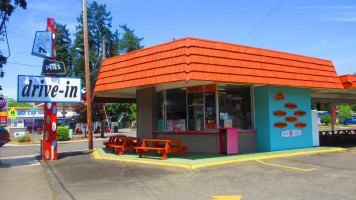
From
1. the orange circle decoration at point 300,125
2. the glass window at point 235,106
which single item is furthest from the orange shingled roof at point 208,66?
the orange circle decoration at point 300,125

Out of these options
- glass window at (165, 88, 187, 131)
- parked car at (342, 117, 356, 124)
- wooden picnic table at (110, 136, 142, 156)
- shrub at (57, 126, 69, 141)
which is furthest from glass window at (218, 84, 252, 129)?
parked car at (342, 117, 356, 124)

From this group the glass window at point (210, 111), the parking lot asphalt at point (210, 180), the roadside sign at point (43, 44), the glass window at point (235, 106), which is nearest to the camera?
the parking lot asphalt at point (210, 180)

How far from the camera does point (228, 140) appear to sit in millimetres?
11484

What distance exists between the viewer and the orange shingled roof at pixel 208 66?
9995mm

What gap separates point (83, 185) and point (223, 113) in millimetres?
6481

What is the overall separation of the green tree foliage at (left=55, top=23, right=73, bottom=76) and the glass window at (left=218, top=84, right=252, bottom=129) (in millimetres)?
44901

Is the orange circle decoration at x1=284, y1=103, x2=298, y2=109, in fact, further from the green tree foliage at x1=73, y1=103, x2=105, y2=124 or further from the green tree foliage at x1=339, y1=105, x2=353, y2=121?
the green tree foliage at x1=339, y1=105, x2=353, y2=121

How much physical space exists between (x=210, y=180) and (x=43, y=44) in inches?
348

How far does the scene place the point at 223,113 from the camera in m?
12.1

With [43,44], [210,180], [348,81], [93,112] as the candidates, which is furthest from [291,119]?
[93,112]

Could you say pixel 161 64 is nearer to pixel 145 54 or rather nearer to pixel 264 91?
pixel 145 54

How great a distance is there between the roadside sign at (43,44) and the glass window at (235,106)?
727cm

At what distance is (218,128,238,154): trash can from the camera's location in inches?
452

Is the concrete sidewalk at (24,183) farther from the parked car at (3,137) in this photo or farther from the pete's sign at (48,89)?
the parked car at (3,137)
